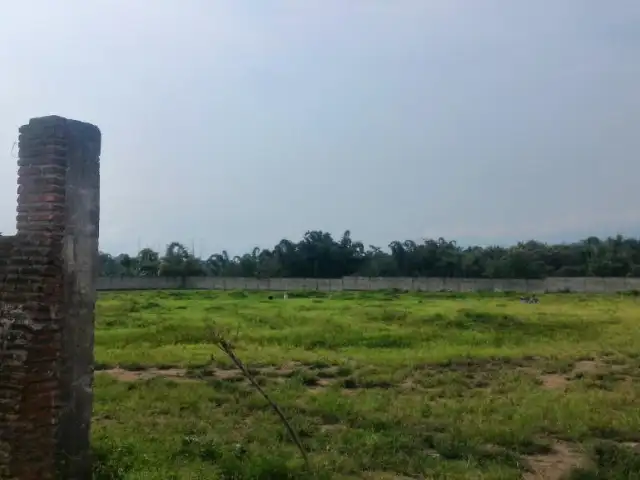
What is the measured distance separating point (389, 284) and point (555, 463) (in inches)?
1729

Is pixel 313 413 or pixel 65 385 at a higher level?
pixel 65 385

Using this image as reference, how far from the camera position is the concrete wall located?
45.2 metres

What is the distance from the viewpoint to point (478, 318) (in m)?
20.7

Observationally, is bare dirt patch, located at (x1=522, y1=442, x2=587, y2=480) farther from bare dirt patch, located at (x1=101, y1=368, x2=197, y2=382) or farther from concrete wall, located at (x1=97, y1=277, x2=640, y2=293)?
concrete wall, located at (x1=97, y1=277, x2=640, y2=293)

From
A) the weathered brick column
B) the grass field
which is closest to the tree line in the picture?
the grass field

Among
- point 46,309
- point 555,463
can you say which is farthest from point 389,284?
point 46,309

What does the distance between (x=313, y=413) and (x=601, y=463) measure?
3.47m

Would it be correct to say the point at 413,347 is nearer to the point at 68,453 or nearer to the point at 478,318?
the point at 478,318

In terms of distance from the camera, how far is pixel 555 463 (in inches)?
267

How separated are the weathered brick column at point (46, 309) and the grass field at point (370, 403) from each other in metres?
0.70

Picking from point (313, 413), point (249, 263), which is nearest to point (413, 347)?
point (313, 413)

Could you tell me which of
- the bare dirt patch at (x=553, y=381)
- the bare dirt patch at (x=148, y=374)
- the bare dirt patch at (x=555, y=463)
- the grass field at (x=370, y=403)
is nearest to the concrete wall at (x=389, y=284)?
the grass field at (x=370, y=403)

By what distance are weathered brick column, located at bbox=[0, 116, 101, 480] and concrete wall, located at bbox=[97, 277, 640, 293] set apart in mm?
39101

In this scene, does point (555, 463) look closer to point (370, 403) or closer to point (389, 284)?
point (370, 403)
